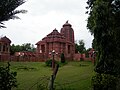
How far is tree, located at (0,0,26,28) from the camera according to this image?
654cm

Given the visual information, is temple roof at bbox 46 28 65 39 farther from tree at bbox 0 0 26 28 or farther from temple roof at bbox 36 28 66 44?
tree at bbox 0 0 26 28

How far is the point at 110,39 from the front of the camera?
22.6 meters

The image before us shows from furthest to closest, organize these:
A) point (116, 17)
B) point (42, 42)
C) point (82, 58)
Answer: point (42, 42)
point (82, 58)
point (116, 17)

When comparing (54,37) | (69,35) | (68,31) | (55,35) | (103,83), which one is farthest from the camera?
(69,35)

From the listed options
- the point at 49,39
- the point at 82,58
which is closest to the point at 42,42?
the point at 49,39

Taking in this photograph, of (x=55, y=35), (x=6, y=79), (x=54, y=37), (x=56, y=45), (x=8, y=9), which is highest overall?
(x=55, y=35)

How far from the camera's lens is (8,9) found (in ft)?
21.7

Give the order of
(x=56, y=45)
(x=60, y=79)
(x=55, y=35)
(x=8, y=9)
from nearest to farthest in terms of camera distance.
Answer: (x=8, y=9) → (x=60, y=79) → (x=56, y=45) → (x=55, y=35)

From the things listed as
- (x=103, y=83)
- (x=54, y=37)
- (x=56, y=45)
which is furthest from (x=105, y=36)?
(x=54, y=37)

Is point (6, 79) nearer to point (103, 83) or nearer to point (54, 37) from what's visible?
point (103, 83)

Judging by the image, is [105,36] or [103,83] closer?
[103,83]

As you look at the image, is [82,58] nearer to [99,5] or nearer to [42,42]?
[42,42]

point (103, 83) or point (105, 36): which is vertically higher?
point (105, 36)

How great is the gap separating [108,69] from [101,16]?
467cm
